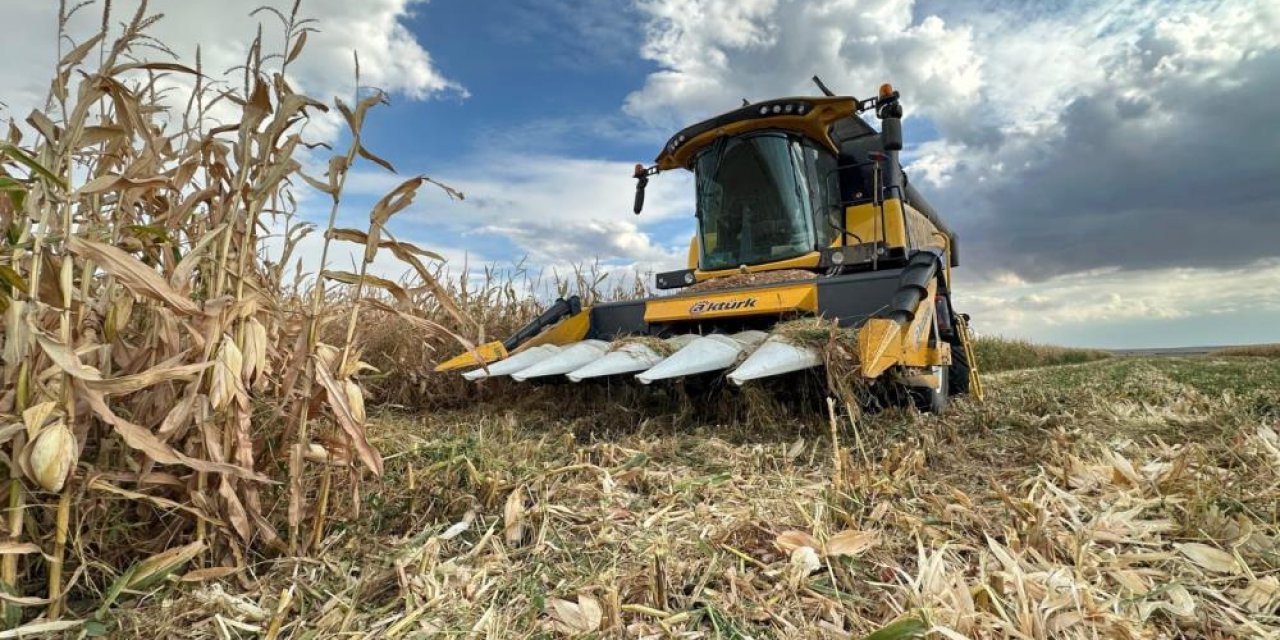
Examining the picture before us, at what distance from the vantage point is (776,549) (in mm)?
1714

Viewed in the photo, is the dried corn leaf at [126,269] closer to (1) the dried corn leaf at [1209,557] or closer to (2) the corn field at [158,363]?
(2) the corn field at [158,363]

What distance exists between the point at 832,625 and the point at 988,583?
42 centimetres

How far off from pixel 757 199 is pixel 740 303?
1.60m

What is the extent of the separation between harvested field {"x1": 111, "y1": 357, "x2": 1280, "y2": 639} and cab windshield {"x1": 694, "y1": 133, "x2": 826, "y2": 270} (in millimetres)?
2713

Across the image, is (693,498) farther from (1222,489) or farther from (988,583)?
(1222,489)

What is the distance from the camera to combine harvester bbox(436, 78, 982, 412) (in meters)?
3.23

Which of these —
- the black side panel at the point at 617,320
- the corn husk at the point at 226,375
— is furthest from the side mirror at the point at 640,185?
the corn husk at the point at 226,375

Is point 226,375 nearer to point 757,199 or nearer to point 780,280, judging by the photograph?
point 780,280

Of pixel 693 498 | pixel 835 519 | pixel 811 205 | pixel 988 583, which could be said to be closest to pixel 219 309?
pixel 693 498

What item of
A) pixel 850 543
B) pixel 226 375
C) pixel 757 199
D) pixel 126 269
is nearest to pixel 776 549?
pixel 850 543

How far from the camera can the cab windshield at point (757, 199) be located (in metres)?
5.14

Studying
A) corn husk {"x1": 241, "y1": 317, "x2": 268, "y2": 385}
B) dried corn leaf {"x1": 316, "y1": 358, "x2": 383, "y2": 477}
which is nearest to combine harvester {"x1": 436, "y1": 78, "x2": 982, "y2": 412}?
dried corn leaf {"x1": 316, "y1": 358, "x2": 383, "y2": 477}

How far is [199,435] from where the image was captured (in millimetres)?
1535

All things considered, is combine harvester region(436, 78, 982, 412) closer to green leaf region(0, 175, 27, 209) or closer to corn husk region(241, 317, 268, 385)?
corn husk region(241, 317, 268, 385)
